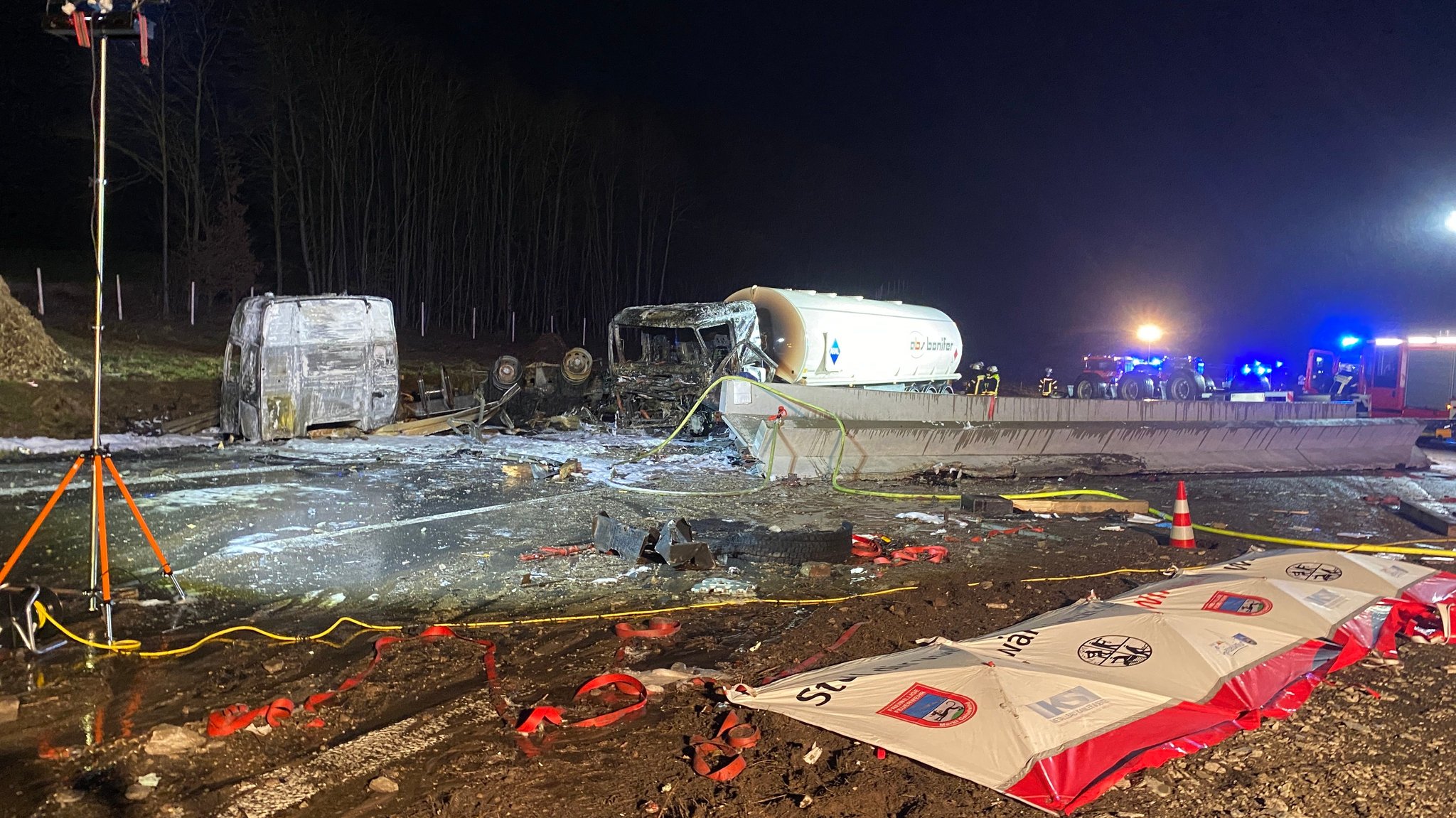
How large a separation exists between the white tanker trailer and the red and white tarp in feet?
34.2

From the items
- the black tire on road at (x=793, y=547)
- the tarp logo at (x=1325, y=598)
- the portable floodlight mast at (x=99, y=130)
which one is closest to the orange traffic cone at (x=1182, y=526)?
the tarp logo at (x=1325, y=598)

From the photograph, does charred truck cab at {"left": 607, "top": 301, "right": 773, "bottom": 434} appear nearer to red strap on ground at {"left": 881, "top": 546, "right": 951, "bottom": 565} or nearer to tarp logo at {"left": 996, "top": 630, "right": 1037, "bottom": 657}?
red strap on ground at {"left": 881, "top": 546, "right": 951, "bottom": 565}

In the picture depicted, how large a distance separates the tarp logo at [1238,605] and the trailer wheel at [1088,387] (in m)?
21.3

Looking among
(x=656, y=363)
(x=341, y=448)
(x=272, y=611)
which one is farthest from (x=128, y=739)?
(x=656, y=363)

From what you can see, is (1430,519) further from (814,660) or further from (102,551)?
(102,551)

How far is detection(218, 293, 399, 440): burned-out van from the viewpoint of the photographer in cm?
1269

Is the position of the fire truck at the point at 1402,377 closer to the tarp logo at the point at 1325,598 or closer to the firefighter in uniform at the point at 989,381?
the firefighter in uniform at the point at 989,381

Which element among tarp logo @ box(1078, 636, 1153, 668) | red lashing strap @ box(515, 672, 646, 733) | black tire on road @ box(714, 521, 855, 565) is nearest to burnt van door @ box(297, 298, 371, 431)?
black tire on road @ box(714, 521, 855, 565)

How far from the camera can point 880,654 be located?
510cm

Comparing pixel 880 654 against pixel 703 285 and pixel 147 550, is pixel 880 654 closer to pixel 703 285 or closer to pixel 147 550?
pixel 147 550

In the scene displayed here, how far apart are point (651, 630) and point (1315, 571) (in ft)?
13.9

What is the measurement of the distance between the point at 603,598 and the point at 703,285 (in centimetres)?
5783

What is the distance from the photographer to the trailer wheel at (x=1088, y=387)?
25.0 metres

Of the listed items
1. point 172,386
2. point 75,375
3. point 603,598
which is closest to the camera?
point 603,598
